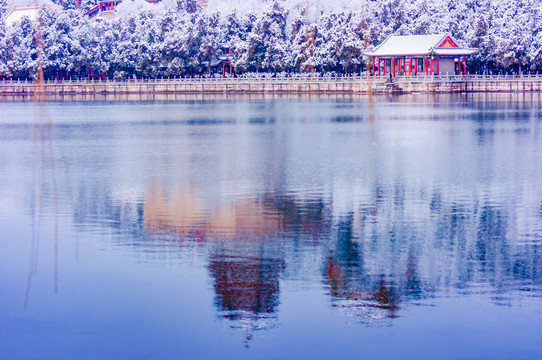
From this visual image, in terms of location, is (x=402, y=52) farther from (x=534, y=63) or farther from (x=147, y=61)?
(x=147, y=61)

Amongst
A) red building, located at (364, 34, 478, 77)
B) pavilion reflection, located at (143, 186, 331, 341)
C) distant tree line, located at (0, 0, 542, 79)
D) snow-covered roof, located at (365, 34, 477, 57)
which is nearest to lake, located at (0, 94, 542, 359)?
pavilion reflection, located at (143, 186, 331, 341)

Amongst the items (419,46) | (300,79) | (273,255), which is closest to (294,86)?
(300,79)

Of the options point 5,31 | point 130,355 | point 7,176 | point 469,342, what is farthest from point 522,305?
point 5,31

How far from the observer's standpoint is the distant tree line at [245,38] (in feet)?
271

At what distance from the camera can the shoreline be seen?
3068 inches

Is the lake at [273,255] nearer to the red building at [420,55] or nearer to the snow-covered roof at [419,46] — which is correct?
the snow-covered roof at [419,46]

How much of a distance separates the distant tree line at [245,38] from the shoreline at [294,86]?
4.46 feet

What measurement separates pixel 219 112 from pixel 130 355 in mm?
49347

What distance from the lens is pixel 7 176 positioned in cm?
2394

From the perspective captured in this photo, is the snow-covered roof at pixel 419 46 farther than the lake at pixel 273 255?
Yes

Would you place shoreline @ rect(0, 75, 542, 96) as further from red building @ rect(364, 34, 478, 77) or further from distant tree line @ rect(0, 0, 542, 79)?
red building @ rect(364, 34, 478, 77)

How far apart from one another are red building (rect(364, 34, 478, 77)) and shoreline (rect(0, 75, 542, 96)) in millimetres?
1858

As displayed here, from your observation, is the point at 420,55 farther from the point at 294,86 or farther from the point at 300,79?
the point at 294,86

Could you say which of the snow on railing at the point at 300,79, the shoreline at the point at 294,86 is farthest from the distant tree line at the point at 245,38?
the shoreline at the point at 294,86
